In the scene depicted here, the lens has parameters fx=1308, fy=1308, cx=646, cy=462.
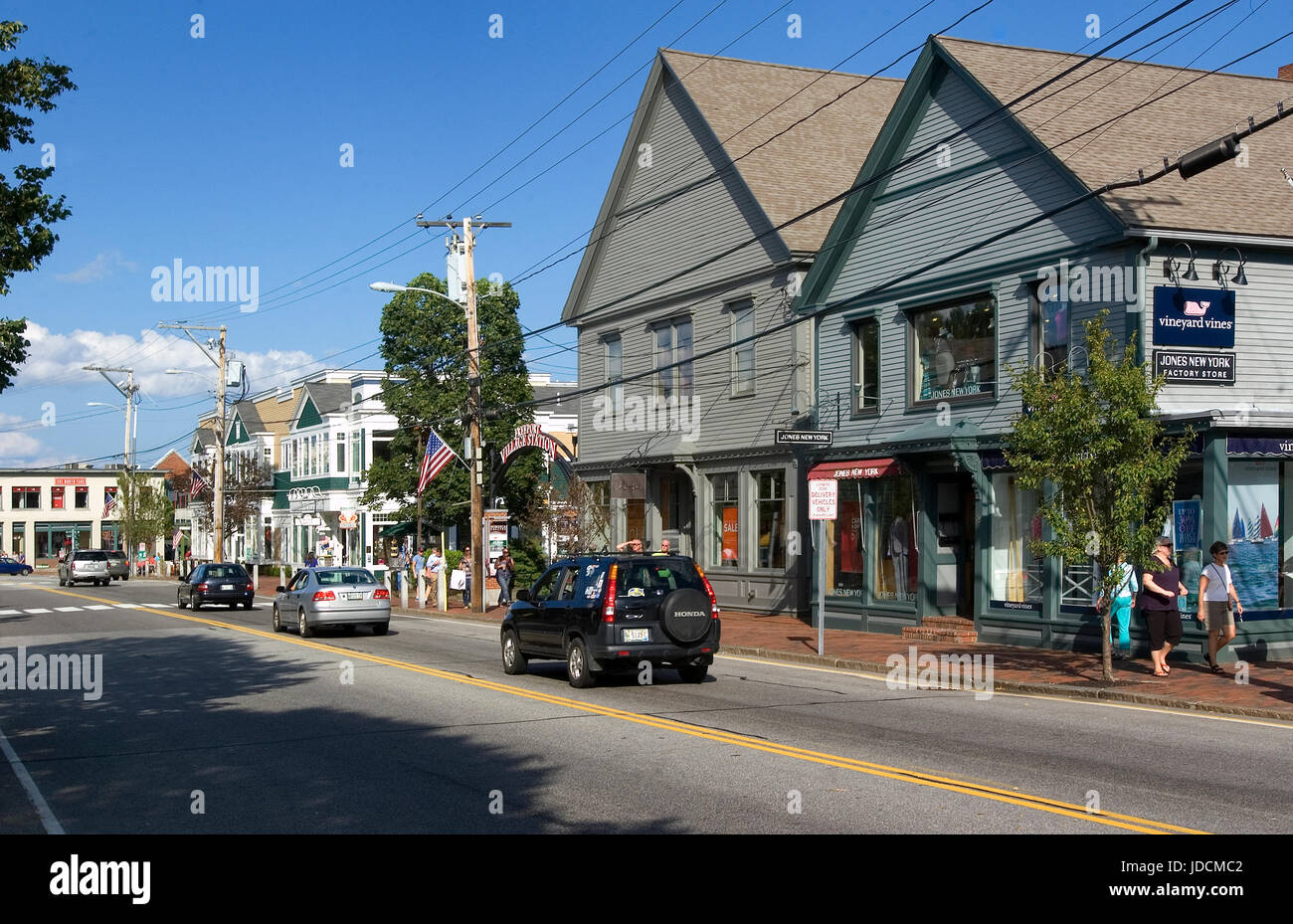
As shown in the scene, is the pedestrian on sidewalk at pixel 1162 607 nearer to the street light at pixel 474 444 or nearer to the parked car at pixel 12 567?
the street light at pixel 474 444

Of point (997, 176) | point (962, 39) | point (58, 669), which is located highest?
point (962, 39)

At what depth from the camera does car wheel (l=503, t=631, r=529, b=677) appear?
18.7m

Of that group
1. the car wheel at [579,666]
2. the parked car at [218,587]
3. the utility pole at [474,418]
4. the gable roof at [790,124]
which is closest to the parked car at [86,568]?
the parked car at [218,587]

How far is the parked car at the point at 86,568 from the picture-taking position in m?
62.0

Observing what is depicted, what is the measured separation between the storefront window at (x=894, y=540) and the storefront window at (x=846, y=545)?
53 cm

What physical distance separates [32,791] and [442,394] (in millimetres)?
44670

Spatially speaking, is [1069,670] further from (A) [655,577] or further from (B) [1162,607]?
(A) [655,577]

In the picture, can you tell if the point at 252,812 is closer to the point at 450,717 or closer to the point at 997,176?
the point at 450,717

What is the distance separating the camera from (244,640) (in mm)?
26297

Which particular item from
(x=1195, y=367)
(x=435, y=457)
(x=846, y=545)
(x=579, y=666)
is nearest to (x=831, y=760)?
(x=579, y=666)

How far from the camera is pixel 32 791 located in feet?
34.1

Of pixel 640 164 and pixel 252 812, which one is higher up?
pixel 640 164

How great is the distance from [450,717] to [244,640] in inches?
538
